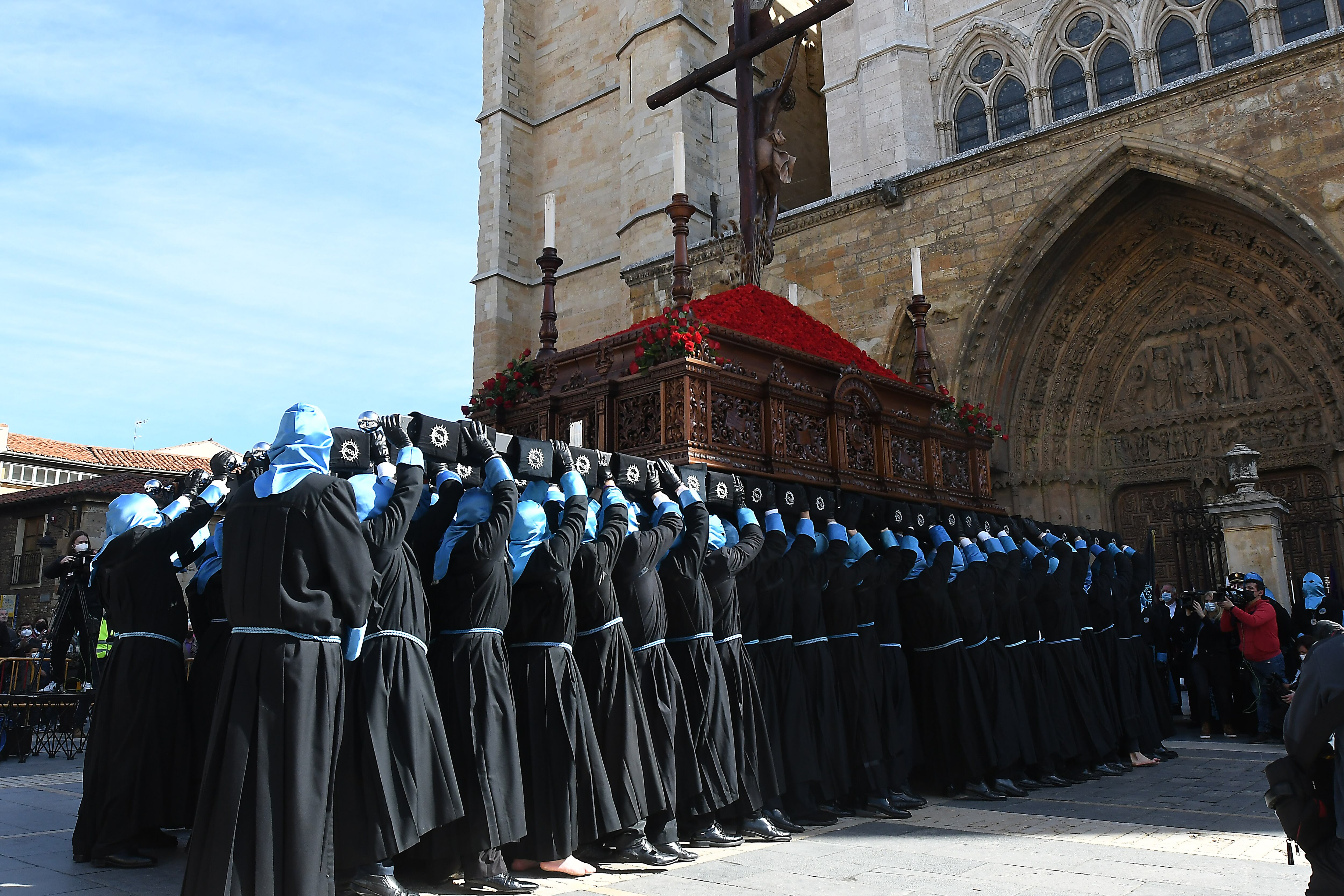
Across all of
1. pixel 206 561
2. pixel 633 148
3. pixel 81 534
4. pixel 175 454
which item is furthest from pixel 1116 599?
pixel 175 454

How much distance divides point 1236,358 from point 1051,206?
11.6ft

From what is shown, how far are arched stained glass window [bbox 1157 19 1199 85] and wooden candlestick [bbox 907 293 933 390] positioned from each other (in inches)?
362

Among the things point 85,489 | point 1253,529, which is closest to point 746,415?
point 1253,529

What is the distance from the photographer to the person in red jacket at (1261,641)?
9.41 m

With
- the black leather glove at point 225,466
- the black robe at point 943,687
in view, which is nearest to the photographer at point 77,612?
the black leather glove at point 225,466

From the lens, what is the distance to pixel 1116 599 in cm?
902

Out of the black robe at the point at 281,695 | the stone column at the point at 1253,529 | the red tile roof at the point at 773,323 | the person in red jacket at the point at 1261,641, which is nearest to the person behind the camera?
the black robe at the point at 281,695

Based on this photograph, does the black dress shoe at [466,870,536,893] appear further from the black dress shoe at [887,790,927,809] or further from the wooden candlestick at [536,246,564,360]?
the wooden candlestick at [536,246,564,360]

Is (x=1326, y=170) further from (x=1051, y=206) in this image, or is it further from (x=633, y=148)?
(x=633, y=148)

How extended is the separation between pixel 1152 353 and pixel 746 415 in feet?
36.8

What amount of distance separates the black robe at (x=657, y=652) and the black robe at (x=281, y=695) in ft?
5.44

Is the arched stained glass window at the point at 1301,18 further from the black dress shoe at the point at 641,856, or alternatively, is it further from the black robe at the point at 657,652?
the black dress shoe at the point at 641,856

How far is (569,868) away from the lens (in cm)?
446

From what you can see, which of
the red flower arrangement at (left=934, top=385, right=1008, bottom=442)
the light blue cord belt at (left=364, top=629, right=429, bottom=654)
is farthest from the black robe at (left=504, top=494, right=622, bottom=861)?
the red flower arrangement at (left=934, top=385, right=1008, bottom=442)
